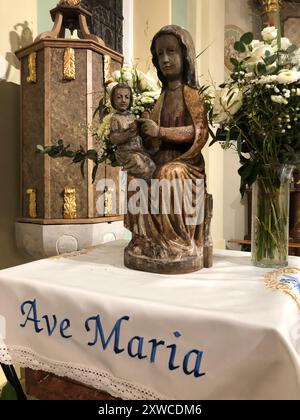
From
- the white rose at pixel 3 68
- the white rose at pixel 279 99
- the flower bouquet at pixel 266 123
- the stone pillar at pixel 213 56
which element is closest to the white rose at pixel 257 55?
the flower bouquet at pixel 266 123

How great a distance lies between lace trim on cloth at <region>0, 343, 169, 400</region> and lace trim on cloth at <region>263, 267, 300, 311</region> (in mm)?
389

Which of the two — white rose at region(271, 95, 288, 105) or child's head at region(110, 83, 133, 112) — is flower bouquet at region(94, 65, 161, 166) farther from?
white rose at region(271, 95, 288, 105)

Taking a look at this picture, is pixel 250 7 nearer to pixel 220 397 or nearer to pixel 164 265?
pixel 164 265

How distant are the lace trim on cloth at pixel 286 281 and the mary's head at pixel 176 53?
630 mm

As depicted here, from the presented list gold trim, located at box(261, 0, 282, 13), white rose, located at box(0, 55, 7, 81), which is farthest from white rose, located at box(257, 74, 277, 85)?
gold trim, located at box(261, 0, 282, 13)

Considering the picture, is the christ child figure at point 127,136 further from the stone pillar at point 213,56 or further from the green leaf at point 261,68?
the stone pillar at point 213,56

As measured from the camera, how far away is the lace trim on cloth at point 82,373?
2.58ft

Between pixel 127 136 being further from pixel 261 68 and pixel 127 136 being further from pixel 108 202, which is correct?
pixel 108 202

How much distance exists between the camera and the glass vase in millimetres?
1097

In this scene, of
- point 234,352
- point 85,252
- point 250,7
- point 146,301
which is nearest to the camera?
point 234,352

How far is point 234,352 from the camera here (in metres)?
0.71

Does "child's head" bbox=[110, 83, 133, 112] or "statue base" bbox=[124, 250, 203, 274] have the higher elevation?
"child's head" bbox=[110, 83, 133, 112]
